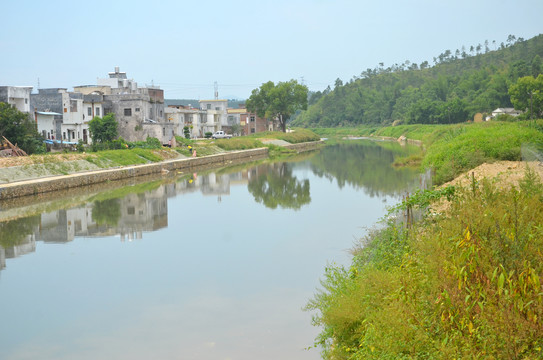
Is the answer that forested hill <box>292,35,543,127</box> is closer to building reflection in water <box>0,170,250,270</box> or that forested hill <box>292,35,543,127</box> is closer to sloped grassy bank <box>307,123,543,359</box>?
building reflection in water <box>0,170,250,270</box>

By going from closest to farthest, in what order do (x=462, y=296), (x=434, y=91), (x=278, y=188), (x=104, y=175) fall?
(x=462, y=296)
(x=278, y=188)
(x=104, y=175)
(x=434, y=91)

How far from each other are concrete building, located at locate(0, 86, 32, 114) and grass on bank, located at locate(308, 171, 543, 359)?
33.7 metres

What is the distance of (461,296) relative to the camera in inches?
197

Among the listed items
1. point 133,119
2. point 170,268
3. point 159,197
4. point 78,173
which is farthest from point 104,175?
point 133,119

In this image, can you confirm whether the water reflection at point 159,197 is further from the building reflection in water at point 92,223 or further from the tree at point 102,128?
the tree at point 102,128

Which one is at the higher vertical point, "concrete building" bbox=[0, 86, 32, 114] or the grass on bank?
"concrete building" bbox=[0, 86, 32, 114]

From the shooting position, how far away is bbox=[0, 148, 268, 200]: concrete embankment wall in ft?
75.1

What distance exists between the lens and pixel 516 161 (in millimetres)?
18578

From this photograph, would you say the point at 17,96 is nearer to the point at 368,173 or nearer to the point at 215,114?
the point at 368,173

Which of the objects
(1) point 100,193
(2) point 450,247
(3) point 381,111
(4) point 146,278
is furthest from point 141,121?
(3) point 381,111

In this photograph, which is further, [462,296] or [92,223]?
[92,223]

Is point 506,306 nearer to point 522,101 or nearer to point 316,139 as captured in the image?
point 522,101

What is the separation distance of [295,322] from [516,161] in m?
12.0

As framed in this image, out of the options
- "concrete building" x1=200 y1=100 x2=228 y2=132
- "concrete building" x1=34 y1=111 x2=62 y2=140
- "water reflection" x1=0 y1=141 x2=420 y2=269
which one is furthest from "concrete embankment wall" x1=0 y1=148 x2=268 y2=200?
"concrete building" x1=200 y1=100 x2=228 y2=132
